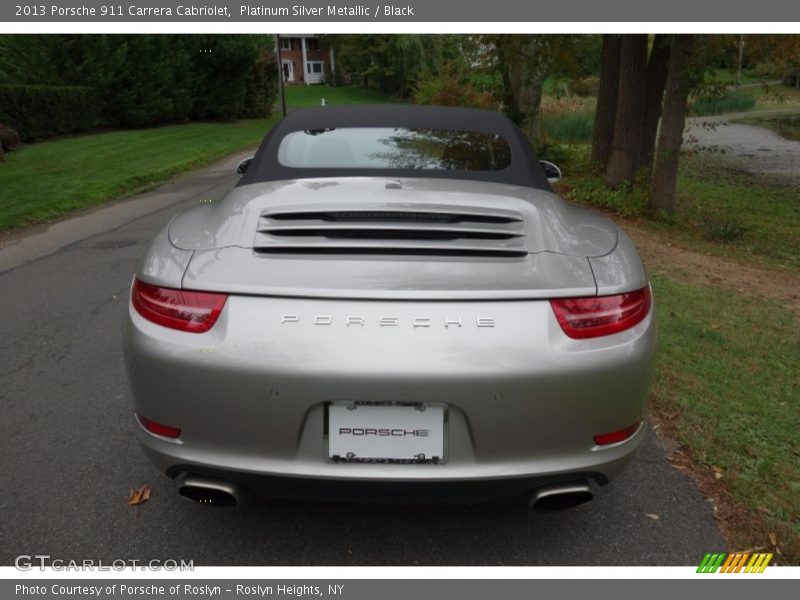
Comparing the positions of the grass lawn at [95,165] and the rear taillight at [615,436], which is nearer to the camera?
the rear taillight at [615,436]

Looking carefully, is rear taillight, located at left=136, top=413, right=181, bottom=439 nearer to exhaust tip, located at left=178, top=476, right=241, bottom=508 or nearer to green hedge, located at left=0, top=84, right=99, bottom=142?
exhaust tip, located at left=178, top=476, right=241, bottom=508

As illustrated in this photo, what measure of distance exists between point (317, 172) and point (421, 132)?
2.48ft

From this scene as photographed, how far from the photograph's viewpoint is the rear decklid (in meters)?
2.18

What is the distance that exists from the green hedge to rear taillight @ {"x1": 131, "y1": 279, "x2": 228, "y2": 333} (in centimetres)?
2139

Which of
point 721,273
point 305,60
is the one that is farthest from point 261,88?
point 305,60

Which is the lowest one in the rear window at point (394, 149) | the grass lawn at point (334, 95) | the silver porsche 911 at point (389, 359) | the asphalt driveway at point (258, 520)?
the grass lawn at point (334, 95)

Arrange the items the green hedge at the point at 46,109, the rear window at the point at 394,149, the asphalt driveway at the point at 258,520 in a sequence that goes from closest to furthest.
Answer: the asphalt driveway at the point at 258,520, the rear window at the point at 394,149, the green hedge at the point at 46,109

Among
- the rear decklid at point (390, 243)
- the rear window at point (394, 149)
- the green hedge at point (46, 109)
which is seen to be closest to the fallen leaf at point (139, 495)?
the rear decklid at point (390, 243)

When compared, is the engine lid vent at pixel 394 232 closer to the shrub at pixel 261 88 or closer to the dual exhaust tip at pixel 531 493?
the dual exhaust tip at pixel 531 493

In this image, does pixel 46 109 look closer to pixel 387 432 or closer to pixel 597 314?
pixel 387 432

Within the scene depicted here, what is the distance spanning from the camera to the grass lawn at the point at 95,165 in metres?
11.3

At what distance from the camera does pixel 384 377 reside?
80.7 inches

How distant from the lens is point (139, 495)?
296 centimetres

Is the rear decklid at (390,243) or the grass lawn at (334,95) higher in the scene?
the rear decklid at (390,243)
